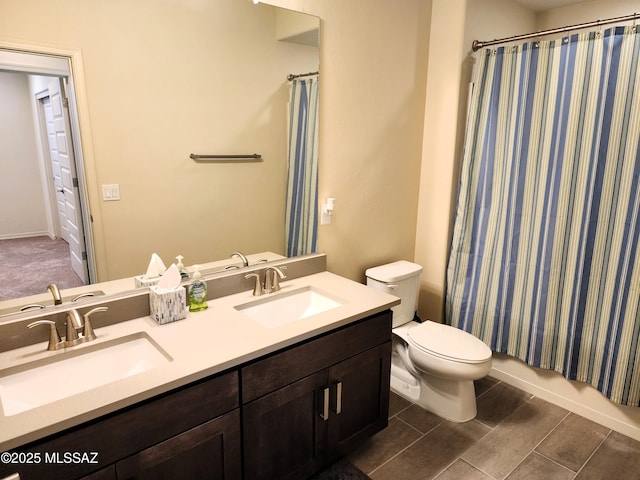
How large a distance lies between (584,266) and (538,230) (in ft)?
0.97

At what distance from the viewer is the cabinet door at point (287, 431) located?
1447mm

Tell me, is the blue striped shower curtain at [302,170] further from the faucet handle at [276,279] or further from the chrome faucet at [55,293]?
the chrome faucet at [55,293]

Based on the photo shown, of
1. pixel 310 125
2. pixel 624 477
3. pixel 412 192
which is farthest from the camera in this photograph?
pixel 412 192

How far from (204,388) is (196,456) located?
23cm

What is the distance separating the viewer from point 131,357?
145cm

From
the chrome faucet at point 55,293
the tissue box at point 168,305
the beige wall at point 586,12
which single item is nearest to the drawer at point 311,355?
the tissue box at point 168,305

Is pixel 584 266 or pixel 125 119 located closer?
pixel 125 119

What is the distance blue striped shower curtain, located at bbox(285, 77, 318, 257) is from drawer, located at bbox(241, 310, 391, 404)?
2.02ft

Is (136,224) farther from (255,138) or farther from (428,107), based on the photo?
(428,107)

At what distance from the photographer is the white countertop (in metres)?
1.02

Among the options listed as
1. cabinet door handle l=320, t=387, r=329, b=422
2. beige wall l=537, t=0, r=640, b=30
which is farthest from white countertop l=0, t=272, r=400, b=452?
beige wall l=537, t=0, r=640, b=30

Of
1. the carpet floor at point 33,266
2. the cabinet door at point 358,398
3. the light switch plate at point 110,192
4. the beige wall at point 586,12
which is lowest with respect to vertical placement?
the cabinet door at point 358,398

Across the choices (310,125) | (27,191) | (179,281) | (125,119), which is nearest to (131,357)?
(179,281)

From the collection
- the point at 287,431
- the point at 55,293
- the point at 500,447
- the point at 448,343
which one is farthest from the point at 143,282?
the point at 500,447
